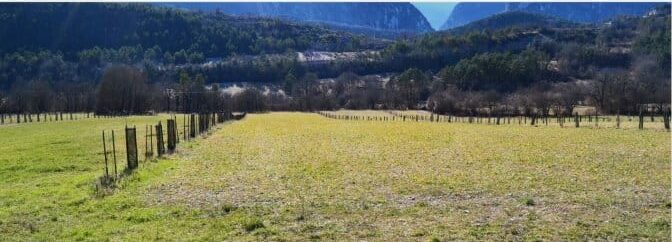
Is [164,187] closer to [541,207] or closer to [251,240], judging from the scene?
[251,240]

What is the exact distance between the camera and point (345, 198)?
1859cm

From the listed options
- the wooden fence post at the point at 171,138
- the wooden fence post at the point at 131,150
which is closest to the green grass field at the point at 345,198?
the wooden fence post at the point at 131,150

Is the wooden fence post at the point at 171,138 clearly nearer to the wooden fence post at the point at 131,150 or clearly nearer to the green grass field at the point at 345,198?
the green grass field at the point at 345,198

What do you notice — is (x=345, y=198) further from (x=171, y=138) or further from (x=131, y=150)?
(x=171, y=138)

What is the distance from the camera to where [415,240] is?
13070 mm

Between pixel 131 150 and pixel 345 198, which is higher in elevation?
pixel 131 150

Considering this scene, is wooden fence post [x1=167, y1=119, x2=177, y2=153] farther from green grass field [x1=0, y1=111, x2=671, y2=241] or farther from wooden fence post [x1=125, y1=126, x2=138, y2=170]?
wooden fence post [x1=125, y1=126, x2=138, y2=170]

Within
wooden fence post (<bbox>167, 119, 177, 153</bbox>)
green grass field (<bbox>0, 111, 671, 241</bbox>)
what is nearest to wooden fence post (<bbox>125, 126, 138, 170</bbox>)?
green grass field (<bbox>0, 111, 671, 241</bbox>)

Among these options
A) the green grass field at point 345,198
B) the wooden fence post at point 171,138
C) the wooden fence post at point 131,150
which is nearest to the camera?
the green grass field at point 345,198

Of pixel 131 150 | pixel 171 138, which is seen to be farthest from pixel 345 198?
pixel 171 138

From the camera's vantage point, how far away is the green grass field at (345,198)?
14.1 meters

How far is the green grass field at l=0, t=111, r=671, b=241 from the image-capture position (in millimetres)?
14094

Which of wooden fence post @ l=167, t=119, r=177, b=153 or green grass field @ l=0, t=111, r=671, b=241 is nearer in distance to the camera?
green grass field @ l=0, t=111, r=671, b=241

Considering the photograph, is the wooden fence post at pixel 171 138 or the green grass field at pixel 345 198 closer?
the green grass field at pixel 345 198
